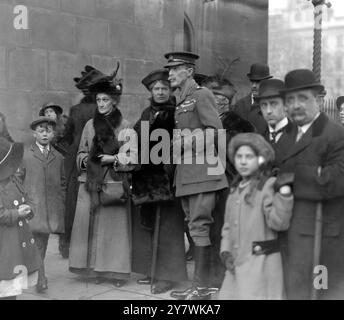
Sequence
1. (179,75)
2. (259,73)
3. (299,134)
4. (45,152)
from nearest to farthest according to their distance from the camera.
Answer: (299,134), (179,75), (45,152), (259,73)

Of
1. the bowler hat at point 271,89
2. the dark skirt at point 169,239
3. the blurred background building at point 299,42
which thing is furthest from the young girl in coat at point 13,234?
the blurred background building at point 299,42

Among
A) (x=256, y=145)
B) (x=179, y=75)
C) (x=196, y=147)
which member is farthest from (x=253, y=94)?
(x=256, y=145)

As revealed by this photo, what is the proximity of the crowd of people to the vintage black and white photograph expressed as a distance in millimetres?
12

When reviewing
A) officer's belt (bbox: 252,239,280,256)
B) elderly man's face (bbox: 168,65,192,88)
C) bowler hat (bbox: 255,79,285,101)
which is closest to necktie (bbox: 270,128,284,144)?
bowler hat (bbox: 255,79,285,101)

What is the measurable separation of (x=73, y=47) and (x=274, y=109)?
3.96 metres

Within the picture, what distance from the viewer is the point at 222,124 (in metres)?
4.82

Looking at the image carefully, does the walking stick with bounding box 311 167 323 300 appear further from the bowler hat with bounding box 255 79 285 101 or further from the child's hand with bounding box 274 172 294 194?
the bowler hat with bounding box 255 79 285 101

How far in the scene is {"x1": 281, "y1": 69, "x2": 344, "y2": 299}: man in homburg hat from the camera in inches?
135

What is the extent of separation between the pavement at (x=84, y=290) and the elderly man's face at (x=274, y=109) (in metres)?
1.76

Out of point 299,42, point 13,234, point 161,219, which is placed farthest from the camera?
point 299,42

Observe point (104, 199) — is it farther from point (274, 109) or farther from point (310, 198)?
point (310, 198)

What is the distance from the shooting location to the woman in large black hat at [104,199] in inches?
196

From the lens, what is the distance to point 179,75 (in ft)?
15.2
